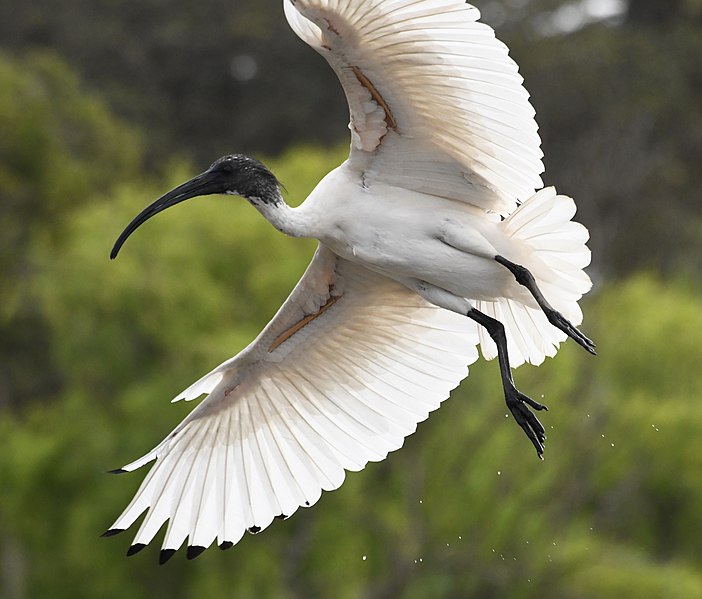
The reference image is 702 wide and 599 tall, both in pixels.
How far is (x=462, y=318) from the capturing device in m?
8.26

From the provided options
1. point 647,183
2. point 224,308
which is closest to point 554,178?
point 647,183

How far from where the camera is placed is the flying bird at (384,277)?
6.77 meters

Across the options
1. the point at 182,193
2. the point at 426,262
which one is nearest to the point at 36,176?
the point at 182,193

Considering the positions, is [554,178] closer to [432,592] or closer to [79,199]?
[79,199]

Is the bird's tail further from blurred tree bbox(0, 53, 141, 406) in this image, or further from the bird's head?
blurred tree bbox(0, 53, 141, 406)

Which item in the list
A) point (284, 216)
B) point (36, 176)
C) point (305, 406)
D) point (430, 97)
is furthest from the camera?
point (36, 176)

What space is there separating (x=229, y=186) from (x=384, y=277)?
0.97 meters

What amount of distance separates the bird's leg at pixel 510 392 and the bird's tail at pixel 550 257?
251 millimetres

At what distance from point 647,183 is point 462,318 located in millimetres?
26677

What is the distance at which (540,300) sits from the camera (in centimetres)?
721

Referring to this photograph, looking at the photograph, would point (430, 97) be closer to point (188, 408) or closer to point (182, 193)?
point (182, 193)

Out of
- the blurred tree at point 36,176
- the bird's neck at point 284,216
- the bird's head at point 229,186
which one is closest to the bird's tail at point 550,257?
the bird's neck at point 284,216

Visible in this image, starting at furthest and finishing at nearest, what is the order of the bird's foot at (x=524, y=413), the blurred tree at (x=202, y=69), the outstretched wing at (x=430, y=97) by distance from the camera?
the blurred tree at (x=202, y=69), the bird's foot at (x=524, y=413), the outstretched wing at (x=430, y=97)

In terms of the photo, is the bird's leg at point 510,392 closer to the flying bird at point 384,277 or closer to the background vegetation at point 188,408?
the flying bird at point 384,277
